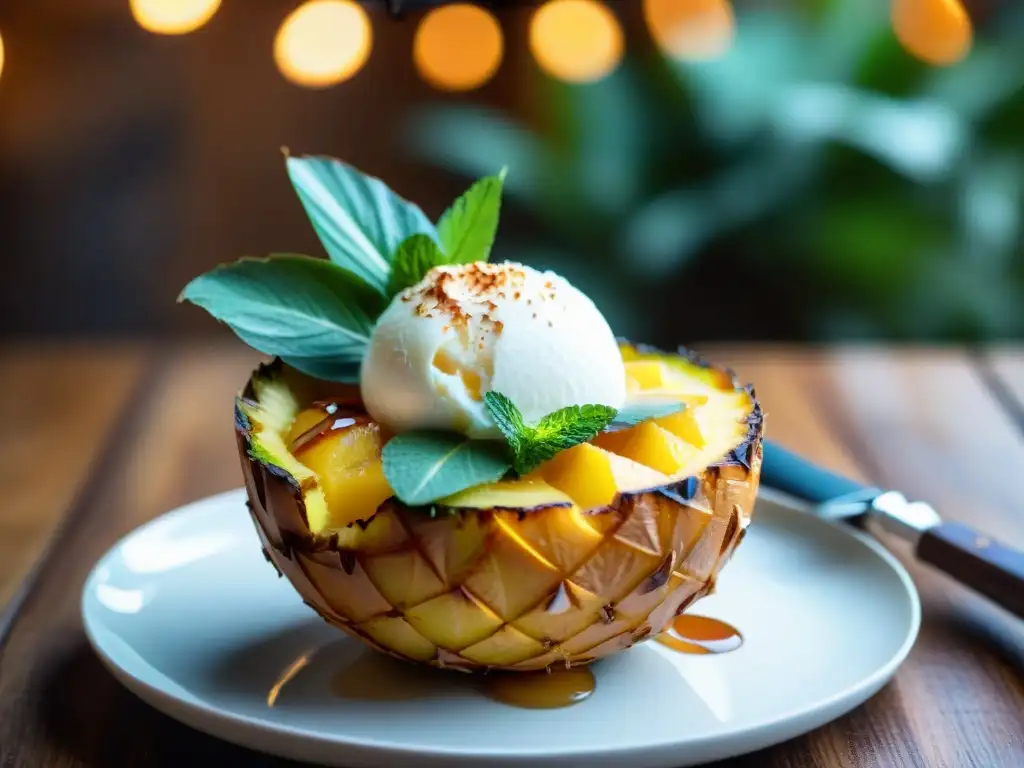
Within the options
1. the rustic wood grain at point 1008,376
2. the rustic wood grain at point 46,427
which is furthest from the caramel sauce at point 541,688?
Answer: the rustic wood grain at point 1008,376

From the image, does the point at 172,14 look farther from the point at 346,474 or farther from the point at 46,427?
the point at 346,474

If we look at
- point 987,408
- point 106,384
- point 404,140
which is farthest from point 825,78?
point 106,384

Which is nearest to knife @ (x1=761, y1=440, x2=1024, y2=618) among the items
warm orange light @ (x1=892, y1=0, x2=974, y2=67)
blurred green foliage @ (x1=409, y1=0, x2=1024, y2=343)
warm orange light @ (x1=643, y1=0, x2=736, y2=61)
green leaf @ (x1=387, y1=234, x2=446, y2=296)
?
green leaf @ (x1=387, y1=234, x2=446, y2=296)

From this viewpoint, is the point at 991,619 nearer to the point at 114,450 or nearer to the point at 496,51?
the point at 114,450

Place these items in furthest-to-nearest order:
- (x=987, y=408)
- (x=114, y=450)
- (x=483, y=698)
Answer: (x=987, y=408), (x=114, y=450), (x=483, y=698)

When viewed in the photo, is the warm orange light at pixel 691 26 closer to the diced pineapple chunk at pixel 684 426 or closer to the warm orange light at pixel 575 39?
the warm orange light at pixel 575 39

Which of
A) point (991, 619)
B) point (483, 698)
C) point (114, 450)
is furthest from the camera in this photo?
point (114, 450)
